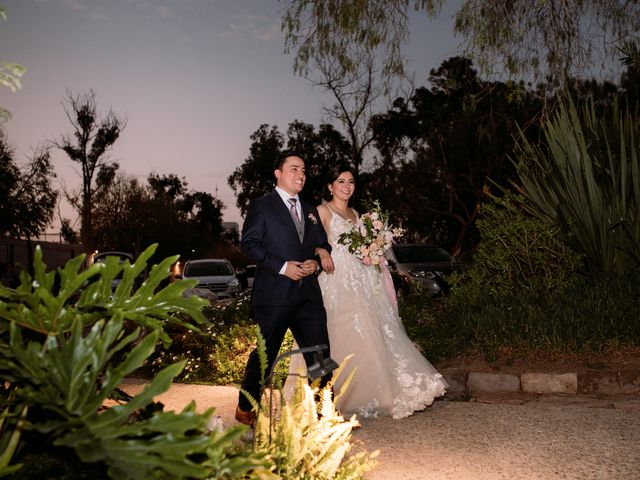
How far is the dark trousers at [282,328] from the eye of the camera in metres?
5.27

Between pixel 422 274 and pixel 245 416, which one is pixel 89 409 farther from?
pixel 422 274

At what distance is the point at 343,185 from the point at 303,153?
1341 inches

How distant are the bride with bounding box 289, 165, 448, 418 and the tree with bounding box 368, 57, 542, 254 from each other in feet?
75.9

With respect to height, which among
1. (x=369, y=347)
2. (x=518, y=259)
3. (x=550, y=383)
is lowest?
(x=550, y=383)

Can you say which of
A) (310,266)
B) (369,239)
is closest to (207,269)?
(369,239)

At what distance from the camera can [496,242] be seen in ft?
29.8

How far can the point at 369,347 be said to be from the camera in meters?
6.14

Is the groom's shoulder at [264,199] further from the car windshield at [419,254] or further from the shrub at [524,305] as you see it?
the car windshield at [419,254]

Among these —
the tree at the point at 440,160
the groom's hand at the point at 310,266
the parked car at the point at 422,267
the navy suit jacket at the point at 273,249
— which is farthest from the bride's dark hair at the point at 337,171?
the tree at the point at 440,160

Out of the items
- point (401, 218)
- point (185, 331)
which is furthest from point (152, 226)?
point (185, 331)

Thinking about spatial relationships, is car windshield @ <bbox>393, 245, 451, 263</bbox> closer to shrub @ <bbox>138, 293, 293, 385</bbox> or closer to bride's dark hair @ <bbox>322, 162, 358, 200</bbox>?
shrub @ <bbox>138, 293, 293, 385</bbox>

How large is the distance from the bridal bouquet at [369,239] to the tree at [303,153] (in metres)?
32.1

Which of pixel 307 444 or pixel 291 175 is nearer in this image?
pixel 307 444

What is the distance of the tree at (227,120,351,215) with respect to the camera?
42000 mm
